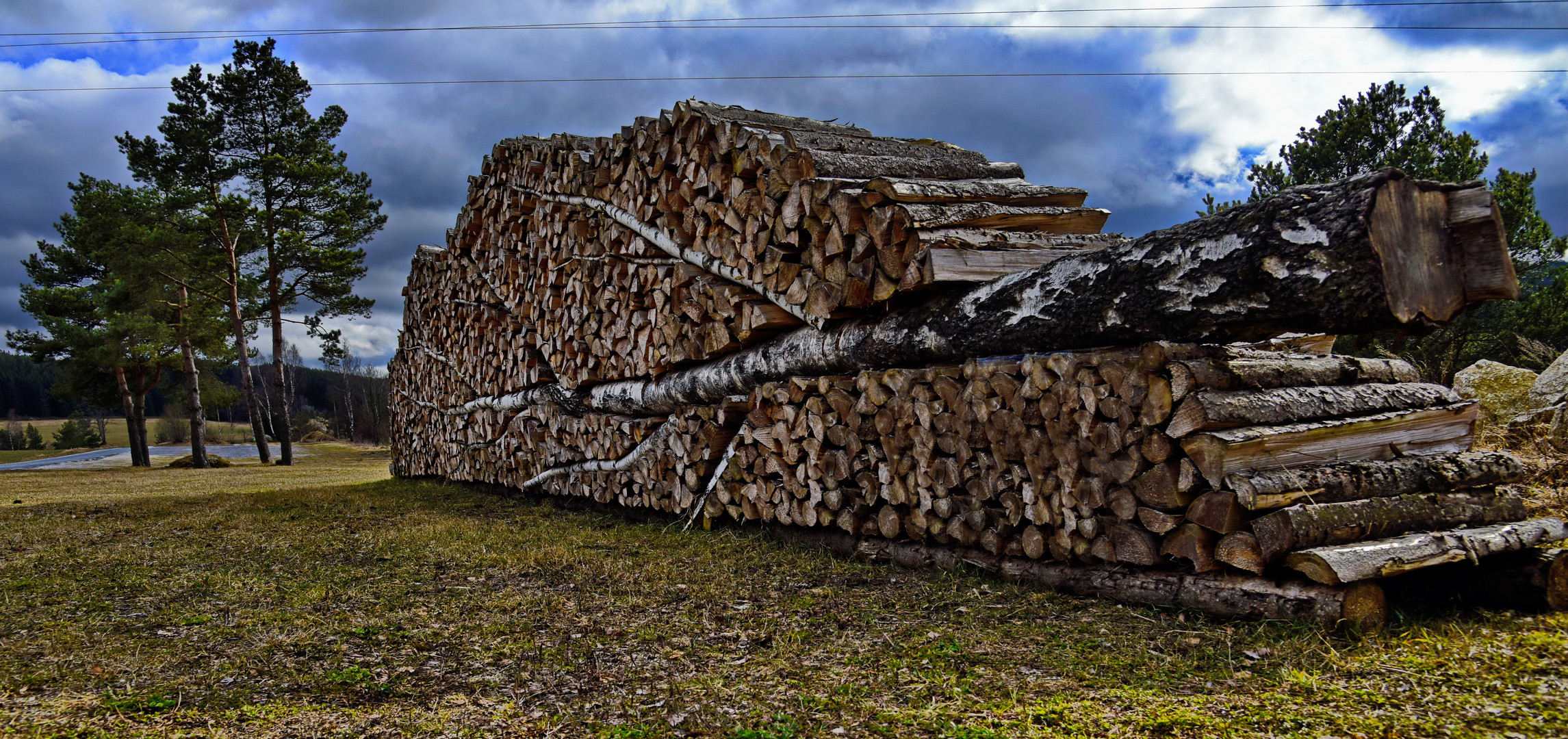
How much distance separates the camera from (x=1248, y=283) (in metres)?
2.54

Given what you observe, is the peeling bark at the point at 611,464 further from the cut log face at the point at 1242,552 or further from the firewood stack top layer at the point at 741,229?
the cut log face at the point at 1242,552

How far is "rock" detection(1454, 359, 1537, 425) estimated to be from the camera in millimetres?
5953

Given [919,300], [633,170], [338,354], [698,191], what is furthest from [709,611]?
[338,354]

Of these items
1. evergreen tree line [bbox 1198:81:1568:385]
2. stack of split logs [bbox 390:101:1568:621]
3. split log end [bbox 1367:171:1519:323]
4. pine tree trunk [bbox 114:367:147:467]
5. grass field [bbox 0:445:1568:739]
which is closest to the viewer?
grass field [bbox 0:445:1568:739]

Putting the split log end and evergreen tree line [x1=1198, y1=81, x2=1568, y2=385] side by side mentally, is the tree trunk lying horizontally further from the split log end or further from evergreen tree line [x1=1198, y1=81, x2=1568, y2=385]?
→ evergreen tree line [x1=1198, y1=81, x2=1568, y2=385]

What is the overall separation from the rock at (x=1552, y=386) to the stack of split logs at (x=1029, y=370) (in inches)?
92.9

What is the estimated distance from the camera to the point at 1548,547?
2662 millimetres

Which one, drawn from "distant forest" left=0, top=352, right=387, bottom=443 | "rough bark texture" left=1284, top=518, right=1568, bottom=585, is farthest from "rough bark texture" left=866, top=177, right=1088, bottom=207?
"distant forest" left=0, top=352, right=387, bottom=443

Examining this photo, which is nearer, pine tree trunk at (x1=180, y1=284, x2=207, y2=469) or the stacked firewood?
the stacked firewood

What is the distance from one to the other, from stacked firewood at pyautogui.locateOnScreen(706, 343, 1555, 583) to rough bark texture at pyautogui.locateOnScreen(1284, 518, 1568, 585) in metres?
0.05

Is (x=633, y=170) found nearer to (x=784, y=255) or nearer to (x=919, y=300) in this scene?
(x=784, y=255)

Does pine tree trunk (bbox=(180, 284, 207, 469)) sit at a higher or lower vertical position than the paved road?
higher

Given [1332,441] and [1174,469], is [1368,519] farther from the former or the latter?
[1174,469]

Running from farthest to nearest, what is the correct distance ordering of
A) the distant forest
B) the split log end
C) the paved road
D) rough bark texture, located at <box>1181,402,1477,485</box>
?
the distant forest → the paved road → rough bark texture, located at <box>1181,402,1477,485</box> → the split log end
